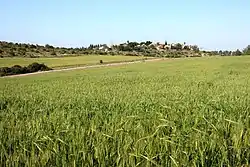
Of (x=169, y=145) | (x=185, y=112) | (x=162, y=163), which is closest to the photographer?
(x=162, y=163)

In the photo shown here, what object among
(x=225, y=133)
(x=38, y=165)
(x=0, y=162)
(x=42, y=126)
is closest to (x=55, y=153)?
(x=38, y=165)

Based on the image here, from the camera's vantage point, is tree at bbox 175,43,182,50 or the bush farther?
tree at bbox 175,43,182,50

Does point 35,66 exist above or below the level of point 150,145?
below

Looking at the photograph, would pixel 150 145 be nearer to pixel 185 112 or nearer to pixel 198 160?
pixel 198 160

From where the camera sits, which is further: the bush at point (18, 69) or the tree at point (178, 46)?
the tree at point (178, 46)

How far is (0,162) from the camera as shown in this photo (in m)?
5.19

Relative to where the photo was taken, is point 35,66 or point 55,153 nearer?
point 55,153

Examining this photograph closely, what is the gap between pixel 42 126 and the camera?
722cm

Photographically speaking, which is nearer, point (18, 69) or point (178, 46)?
point (18, 69)

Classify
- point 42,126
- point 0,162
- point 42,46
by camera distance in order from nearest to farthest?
1. point 0,162
2. point 42,126
3. point 42,46

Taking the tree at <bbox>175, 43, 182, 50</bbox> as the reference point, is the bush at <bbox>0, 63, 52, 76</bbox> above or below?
above

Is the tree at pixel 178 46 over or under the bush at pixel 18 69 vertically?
under

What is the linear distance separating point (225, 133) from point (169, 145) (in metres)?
1.35

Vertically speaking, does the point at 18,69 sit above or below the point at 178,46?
above
